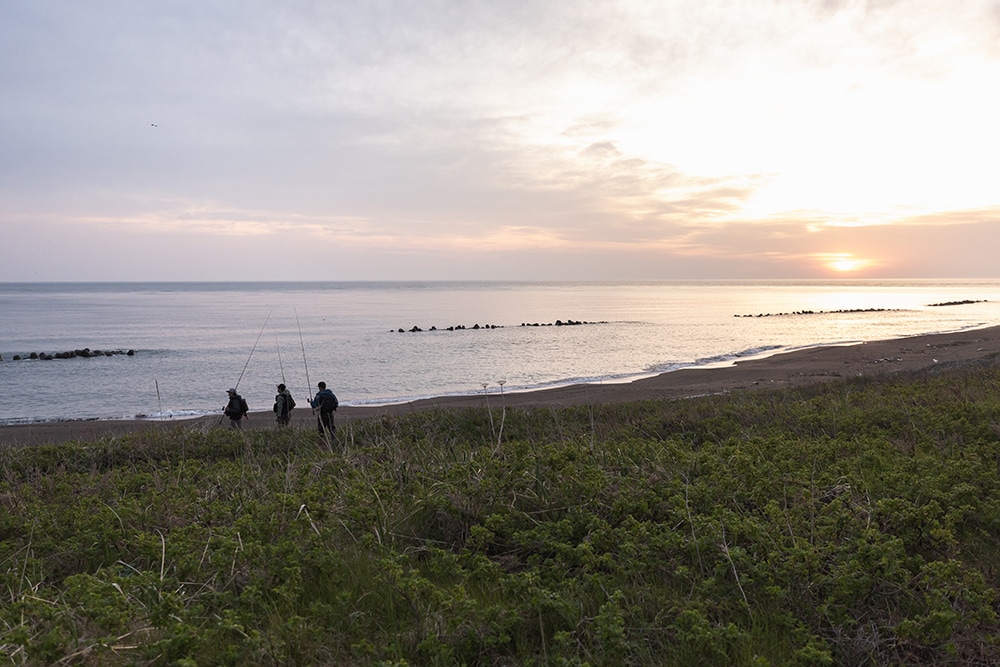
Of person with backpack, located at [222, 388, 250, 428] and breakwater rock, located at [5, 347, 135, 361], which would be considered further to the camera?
breakwater rock, located at [5, 347, 135, 361]

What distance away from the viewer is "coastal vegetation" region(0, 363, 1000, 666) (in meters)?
3.89

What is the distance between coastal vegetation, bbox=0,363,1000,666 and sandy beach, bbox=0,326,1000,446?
12.3m

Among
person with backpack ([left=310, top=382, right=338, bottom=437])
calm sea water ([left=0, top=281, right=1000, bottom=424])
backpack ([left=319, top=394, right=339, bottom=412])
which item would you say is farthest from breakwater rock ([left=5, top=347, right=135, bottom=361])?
backpack ([left=319, top=394, right=339, bottom=412])

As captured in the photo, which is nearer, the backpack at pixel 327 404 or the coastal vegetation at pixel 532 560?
the coastal vegetation at pixel 532 560

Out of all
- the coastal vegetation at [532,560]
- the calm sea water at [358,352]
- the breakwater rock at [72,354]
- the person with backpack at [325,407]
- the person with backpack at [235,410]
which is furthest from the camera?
the breakwater rock at [72,354]

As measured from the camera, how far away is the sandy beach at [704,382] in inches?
849

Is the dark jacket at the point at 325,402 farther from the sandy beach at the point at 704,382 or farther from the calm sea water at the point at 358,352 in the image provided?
the calm sea water at the point at 358,352

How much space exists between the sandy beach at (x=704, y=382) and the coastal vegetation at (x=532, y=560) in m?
12.3

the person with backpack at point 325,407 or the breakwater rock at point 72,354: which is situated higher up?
the person with backpack at point 325,407

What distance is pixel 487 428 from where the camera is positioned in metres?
15.2

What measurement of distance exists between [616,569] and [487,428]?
10.4 meters

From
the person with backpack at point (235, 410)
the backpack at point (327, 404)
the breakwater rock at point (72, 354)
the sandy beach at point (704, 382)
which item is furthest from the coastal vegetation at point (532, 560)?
the breakwater rock at point (72, 354)

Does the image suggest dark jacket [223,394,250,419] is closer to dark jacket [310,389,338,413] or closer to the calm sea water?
the calm sea water

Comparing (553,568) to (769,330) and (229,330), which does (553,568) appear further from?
(229,330)
